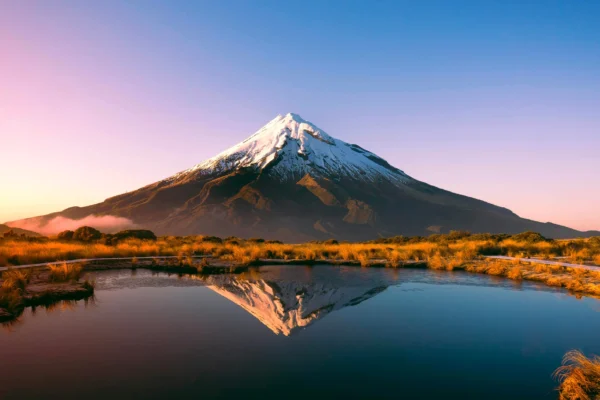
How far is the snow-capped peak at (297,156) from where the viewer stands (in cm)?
16288

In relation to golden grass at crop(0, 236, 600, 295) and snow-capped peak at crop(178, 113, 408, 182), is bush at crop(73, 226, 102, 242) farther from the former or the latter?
snow-capped peak at crop(178, 113, 408, 182)

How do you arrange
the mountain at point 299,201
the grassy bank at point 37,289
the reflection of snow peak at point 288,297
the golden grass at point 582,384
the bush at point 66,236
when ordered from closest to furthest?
the golden grass at point 582,384 → the reflection of snow peak at point 288,297 → the grassy bank at point 37,289 → the bush at point 66,236 → the mountain at point 299,201

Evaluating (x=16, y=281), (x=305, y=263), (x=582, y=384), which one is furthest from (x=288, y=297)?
(x=305, y=263)

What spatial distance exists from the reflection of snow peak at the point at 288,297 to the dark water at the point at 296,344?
0.07 metres

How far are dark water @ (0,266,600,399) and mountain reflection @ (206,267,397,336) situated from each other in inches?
4.1

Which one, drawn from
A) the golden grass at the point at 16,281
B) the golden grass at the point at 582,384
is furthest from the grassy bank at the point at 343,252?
the golden grass at the point at 582,384

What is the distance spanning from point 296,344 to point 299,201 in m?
133

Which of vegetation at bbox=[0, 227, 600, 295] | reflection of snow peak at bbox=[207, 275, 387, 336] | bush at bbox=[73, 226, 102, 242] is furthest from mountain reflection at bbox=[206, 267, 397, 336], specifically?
bush at bbox=[73, 226, 102, 242]

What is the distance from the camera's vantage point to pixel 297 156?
6718 inches

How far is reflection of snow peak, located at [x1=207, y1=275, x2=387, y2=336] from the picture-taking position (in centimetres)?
1094

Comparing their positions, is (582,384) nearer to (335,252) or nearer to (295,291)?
(295,291)

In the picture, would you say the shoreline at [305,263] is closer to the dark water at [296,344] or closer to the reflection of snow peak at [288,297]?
the dark water at [296,344]

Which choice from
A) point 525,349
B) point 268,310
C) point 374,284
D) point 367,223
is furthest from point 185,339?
point 367,223

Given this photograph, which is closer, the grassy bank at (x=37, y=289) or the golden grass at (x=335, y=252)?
Answer: the grassy bank at (x=37, y=289)
